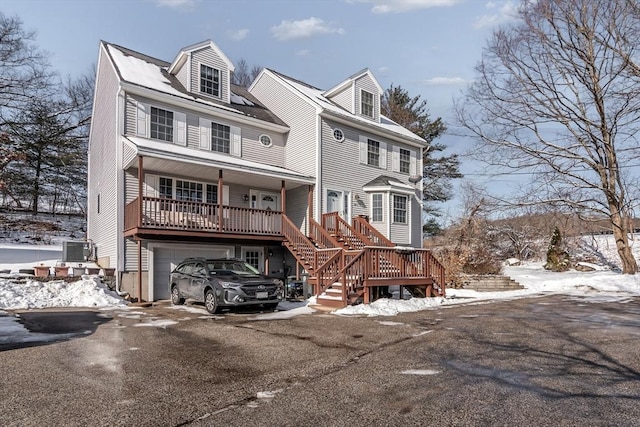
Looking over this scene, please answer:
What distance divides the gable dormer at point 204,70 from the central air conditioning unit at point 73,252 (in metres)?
7.39

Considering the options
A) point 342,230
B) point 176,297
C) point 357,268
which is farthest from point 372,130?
point 176,297

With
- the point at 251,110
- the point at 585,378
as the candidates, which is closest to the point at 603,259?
the point at 251,110

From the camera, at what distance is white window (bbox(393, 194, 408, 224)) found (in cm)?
2066

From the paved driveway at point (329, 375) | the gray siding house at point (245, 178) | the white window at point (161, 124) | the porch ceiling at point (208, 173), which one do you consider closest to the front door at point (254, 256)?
the gray siding house at point (245, 178)

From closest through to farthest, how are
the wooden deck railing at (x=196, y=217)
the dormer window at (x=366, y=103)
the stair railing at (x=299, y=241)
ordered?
the wooden deck railing at (x=196, y=217)
the stair railing at (x=299, y=241)
the dormer window at (x=366, y=103)

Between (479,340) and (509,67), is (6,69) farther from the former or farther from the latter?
(479,340)

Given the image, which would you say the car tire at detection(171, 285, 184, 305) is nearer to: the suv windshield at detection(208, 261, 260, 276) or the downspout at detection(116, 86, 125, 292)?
the suv windshield at detection(208, 261, 260, 276)

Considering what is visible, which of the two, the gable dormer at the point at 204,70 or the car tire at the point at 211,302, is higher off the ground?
the gable dormer at the point at 204,70

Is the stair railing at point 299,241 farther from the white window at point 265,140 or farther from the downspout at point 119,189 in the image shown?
the downspout at point 119,189

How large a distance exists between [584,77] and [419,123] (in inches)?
645

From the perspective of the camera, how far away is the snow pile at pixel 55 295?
12391 millimetres

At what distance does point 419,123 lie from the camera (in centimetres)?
3628

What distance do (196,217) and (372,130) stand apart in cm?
963

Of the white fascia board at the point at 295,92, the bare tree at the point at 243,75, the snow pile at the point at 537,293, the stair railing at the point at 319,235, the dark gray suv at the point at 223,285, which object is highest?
the bare tree at the point at 243,75
